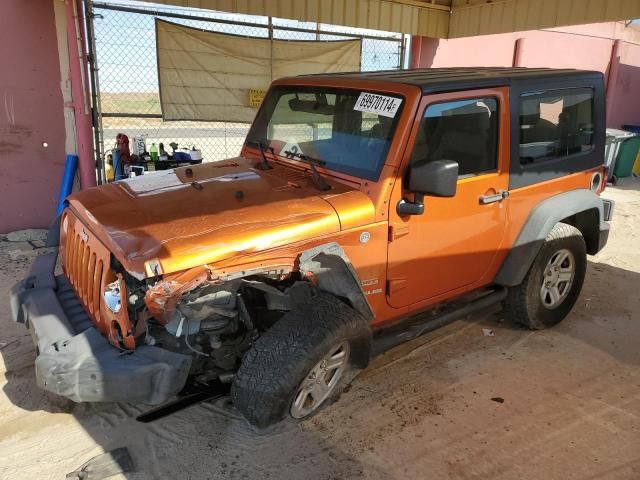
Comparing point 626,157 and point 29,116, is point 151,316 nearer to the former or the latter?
point 29,116

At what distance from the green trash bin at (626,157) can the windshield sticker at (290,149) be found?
31.2 ft

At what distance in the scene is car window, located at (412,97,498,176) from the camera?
10.5 ft

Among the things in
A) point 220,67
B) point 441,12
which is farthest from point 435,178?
point 441,12

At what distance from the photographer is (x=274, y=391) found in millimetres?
2686

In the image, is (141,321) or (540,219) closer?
(141,321)

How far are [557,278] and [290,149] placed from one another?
2423mm

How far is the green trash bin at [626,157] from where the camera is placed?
35.7ft

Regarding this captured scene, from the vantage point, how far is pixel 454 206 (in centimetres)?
337

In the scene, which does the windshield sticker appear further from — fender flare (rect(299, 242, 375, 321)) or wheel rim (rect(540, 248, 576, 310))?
wheel rim (rect(540, 248, 576, 310))

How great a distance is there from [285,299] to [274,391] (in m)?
0.50

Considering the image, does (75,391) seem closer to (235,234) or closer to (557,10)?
(235,234)

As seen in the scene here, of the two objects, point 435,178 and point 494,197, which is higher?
point 435,178

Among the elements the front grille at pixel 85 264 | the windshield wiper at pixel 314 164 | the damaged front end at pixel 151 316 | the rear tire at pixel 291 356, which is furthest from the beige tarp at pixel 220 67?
the rear tire at pixel 291 356

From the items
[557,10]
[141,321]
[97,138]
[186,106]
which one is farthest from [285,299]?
[557,10]
